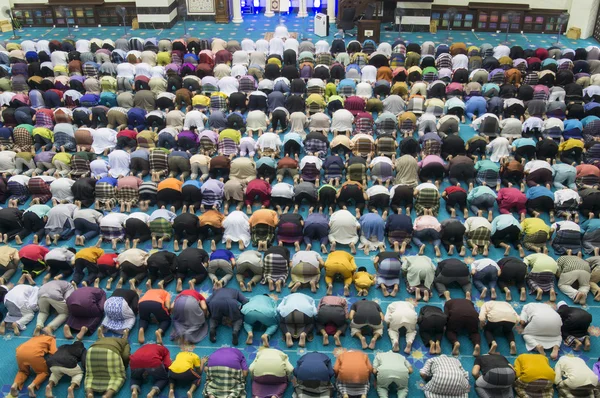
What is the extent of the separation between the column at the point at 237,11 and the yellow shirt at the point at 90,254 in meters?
14.9

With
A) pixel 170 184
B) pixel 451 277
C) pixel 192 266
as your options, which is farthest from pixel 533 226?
pixel 170 184

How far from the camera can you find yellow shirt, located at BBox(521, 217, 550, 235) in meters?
10.0

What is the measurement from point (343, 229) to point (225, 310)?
8.88 feet

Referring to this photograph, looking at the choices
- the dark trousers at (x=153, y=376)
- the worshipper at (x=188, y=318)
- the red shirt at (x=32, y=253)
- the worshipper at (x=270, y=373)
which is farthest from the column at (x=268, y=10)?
the dark trousers at (x=153, y=376)

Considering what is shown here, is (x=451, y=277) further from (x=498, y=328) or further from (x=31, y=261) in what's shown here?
(x=31, y=261)

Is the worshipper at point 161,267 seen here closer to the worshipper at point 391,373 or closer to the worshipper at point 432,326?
the worshipper at point 391,373

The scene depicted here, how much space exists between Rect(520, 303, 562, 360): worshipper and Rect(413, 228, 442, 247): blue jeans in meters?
2.19

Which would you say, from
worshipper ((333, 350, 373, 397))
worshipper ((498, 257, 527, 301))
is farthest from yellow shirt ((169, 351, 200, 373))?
worshipper ((498, 257, 527, 301))

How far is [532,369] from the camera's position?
7.39 m

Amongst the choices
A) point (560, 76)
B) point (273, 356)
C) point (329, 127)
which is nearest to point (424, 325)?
point (273, 356)

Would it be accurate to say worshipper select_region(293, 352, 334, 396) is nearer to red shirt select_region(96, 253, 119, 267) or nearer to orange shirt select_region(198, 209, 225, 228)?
orange shirt select_region(198, 209, 225, 228)

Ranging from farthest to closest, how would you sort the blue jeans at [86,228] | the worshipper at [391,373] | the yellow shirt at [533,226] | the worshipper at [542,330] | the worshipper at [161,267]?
the blue jeans at [86,228] < the yellow shirt at [533,226] < the worshipper at [161,267] < the worshipper at [542,330] < the worshipper at [391,373]

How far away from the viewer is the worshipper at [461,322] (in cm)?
820

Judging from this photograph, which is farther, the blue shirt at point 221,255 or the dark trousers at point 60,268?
the dark trousers at point 60,268
